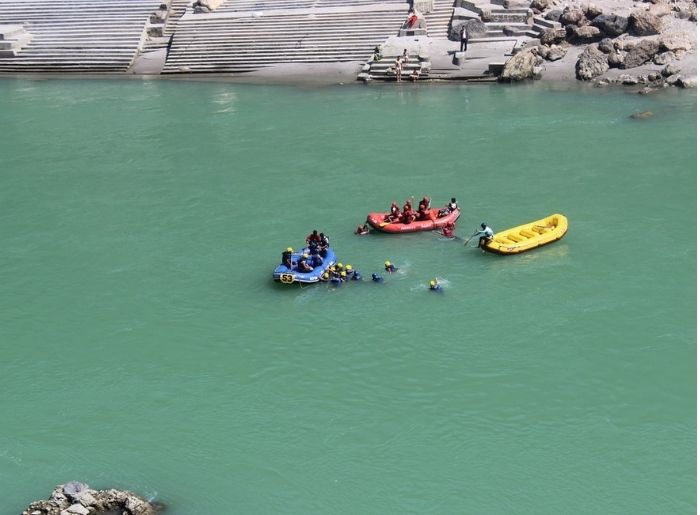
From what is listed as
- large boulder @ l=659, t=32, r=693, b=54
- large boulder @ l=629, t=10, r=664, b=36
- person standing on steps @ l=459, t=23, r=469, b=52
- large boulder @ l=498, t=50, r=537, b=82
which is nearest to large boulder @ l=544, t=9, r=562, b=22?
large boulder @ l=498, t=50, r=537, b=82

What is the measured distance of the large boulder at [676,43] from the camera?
194 ft

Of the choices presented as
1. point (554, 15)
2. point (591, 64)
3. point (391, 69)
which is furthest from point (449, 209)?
point (554, 15)

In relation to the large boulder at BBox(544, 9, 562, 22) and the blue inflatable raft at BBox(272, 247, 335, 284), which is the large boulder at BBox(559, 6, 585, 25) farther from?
the blue inflatable raft at BBox(272, 247, 335, 284)

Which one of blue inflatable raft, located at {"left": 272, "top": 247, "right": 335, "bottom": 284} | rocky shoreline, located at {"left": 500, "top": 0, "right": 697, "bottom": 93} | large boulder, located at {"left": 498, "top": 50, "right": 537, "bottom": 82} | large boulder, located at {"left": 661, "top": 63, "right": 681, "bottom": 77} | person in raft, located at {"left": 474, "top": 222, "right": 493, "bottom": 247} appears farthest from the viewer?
large boulder, located at {"left": 498, "top": 50, "right": 537, "bottom": 82}

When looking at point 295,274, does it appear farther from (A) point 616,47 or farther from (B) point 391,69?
(A) point 616,47

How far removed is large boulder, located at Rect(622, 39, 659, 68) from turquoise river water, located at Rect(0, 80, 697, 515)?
6068 mm

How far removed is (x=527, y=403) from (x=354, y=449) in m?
5.31

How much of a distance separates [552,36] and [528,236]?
29531 millimetres

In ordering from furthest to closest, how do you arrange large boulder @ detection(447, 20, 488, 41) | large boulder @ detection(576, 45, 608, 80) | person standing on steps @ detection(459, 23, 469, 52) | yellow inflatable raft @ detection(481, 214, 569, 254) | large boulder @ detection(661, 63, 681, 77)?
large boulder @ detection(447, 20, 488, 41) → person standing on steps @ detection(459, 23, 469, 52) → large boulder @ detection(576, 45, 608, 80) → large boulder @ detection(661, 63, 681, 77) → yellow inflatable raft @ detection(481, 214, 569, 254)

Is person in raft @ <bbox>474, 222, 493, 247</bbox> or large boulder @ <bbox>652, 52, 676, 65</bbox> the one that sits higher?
large boulder @ <bbox>652, 52, 676, 65</bbox>

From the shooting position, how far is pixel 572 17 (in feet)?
206

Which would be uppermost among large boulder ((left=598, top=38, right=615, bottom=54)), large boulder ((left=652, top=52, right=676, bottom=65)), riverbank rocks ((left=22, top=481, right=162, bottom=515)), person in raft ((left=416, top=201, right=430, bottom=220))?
large boulder ((left=598, top=38, right=615, bottom=54))

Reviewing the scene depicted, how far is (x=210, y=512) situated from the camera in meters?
24.1

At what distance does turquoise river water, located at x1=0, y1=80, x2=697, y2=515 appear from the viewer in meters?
25.5
